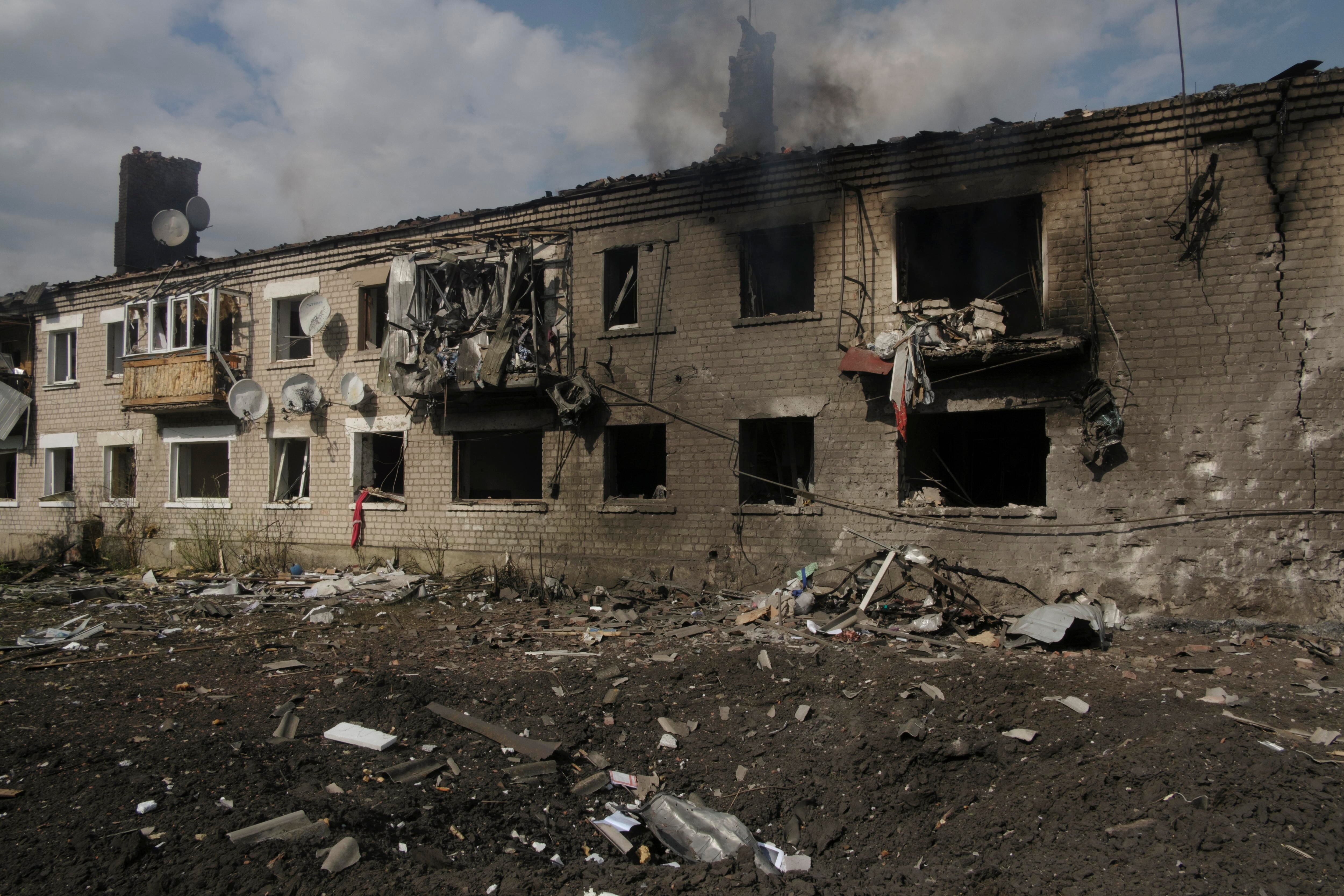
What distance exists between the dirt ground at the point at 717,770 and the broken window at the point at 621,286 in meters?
5.91

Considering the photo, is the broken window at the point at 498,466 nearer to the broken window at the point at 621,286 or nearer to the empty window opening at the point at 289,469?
the broken window at the point at 621,286

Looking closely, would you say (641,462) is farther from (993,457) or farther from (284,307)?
(284,307)

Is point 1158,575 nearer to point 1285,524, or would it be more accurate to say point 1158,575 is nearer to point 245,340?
point 1285,524

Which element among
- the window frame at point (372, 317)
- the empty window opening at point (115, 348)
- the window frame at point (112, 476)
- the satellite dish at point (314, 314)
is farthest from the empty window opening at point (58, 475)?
the window frame at point (372, 317)

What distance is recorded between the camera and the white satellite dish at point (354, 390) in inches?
553

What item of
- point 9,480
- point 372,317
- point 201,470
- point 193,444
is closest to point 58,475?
point 201,470

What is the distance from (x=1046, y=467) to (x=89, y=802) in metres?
9.57

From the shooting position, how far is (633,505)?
38.7ft

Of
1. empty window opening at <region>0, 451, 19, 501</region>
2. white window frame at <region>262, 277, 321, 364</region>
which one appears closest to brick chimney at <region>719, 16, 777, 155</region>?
white window frame at <region>262, 277, 321, 364</region>

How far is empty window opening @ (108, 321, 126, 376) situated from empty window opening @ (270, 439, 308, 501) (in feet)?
17.7

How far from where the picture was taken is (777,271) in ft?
39.8

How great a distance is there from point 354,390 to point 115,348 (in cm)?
798

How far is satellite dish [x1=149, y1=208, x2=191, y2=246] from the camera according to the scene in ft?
58.1

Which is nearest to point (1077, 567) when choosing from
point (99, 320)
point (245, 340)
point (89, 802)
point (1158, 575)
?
point (1158, 575)
